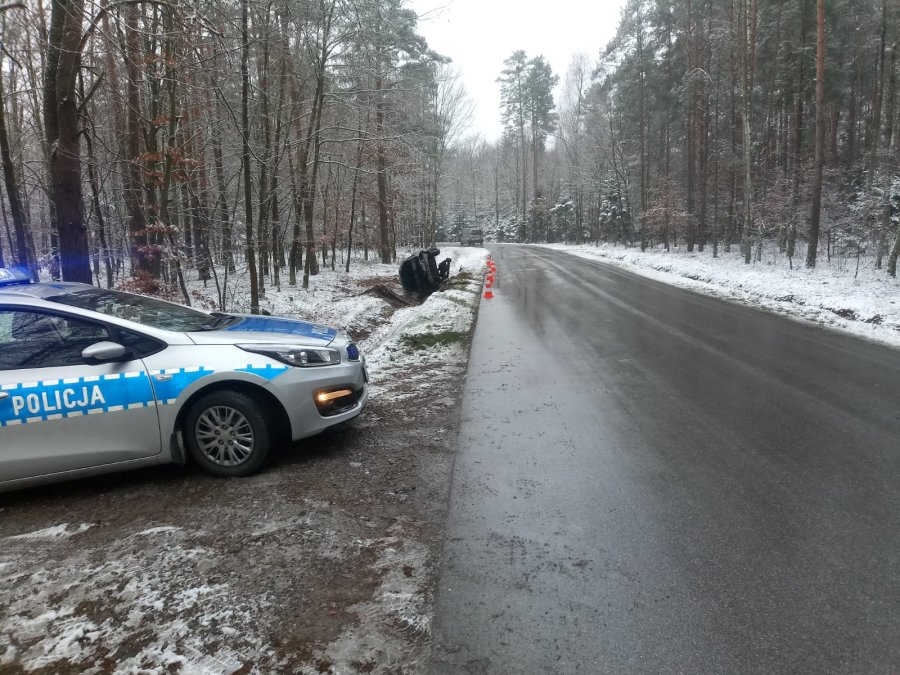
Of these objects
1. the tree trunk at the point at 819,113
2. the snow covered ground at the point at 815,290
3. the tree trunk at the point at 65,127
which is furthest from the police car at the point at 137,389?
the tree trunk at the point at 819,113

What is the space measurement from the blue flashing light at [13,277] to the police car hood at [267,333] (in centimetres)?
194

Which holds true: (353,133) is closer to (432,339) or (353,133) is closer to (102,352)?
(432,339)

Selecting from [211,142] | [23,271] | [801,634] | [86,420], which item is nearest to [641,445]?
[801,634]

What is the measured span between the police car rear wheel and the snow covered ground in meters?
9.48

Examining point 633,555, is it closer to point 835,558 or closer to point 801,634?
point 801,634

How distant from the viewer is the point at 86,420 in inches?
156

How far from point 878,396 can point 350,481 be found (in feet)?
19.0

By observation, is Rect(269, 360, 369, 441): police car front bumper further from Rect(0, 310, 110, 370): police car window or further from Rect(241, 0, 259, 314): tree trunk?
Rect(241, 0, 259, 314): tree trunk

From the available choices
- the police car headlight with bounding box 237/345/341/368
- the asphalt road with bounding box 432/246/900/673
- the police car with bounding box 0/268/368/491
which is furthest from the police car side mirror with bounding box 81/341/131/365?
the asphalt road with bounding box 432/246/900/673

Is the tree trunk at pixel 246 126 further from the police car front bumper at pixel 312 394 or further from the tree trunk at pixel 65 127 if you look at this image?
the police car front bumper at pixel 312 394

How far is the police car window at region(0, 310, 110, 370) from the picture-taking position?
398 cm

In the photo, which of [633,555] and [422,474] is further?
[422,474]

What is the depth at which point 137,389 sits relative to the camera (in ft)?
13.3

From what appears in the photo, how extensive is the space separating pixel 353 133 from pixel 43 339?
18.5 meters
